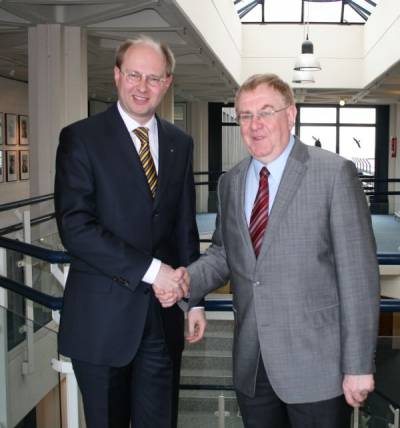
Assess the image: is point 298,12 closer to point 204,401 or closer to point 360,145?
point 360,145

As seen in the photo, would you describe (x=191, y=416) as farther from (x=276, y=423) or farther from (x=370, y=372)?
(x=370, y=372)

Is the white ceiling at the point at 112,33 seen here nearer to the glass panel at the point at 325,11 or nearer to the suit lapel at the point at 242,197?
the glass panel at the point at 325,11

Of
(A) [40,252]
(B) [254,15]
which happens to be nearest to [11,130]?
(B) [254,15]

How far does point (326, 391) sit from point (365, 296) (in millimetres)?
371

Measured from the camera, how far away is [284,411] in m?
2.49

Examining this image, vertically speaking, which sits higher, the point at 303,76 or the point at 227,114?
the point at 303,76

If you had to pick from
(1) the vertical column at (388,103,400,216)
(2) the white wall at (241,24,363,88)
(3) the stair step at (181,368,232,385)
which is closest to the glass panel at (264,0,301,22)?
(2) the white wall at (241,24,363,88)

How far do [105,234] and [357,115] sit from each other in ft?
69.3

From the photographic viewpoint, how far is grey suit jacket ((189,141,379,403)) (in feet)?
7.37

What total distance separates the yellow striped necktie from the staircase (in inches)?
39.6

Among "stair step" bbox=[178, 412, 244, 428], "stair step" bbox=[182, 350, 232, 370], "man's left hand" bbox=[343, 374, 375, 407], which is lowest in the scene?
"stair step" bbox=[178, 412, 244, 428]

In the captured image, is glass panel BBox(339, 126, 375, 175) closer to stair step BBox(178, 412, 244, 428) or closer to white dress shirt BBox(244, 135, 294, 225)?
stair step BBox(178, 412, 244, 428)

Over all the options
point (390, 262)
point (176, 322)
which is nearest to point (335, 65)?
point (390, 262)

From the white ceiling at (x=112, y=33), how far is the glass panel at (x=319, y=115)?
18.1 ft
